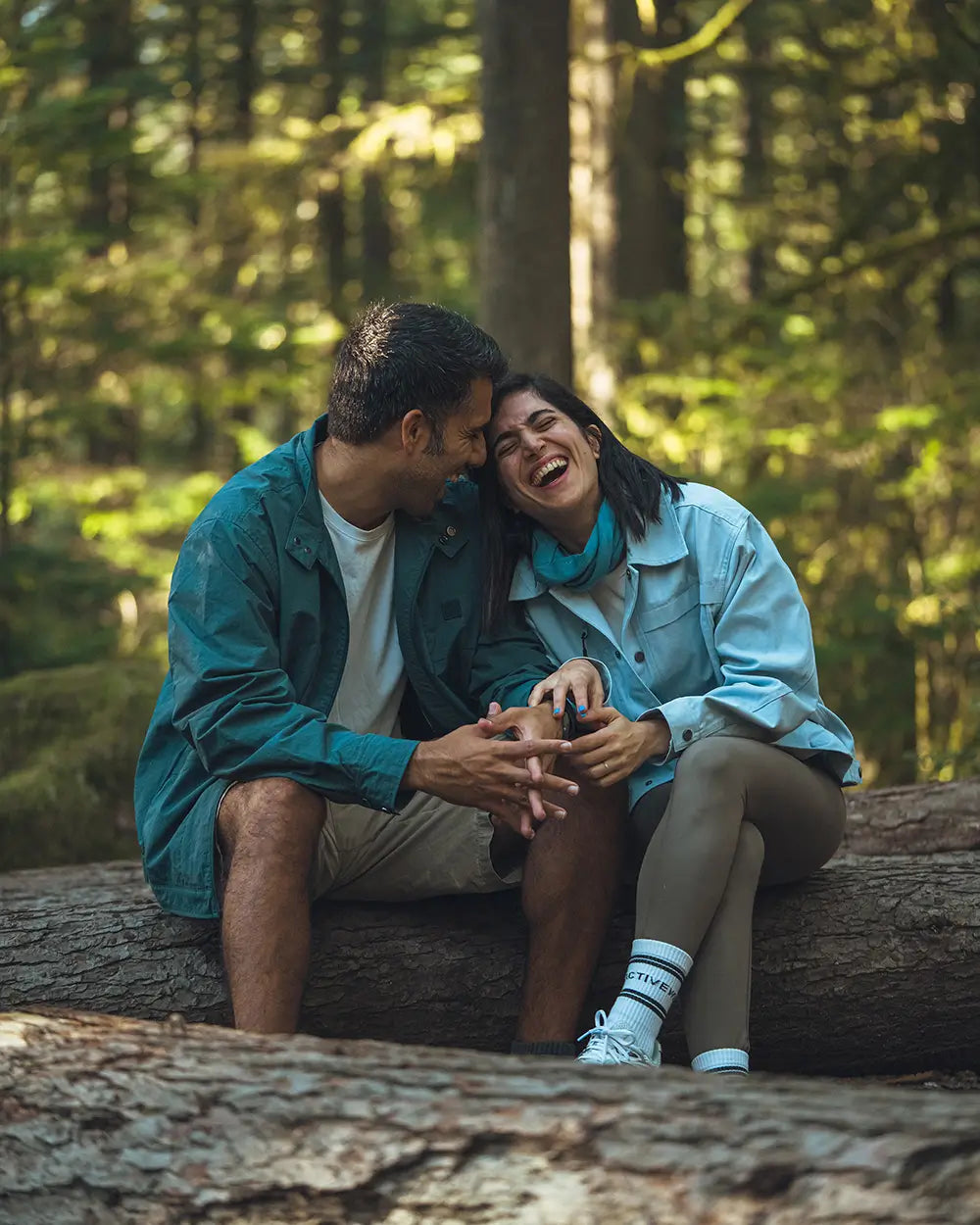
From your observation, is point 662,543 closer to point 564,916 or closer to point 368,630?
point 368,630

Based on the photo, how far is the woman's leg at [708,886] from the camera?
2.99 m

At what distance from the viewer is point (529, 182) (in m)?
6.91

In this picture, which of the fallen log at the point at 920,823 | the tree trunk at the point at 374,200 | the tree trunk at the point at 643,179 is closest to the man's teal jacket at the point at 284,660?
the fallen log at the point at 920,823

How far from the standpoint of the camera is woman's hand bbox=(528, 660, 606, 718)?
10.9 ft

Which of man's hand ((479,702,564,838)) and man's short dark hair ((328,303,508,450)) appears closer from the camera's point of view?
man's hand ((479,702,564,838))

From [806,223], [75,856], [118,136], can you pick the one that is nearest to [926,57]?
[806,223]

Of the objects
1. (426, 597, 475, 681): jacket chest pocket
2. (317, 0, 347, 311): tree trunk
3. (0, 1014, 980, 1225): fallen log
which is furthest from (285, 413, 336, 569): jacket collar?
(317, 0, 347, 311): tree trunk

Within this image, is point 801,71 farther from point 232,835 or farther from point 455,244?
point 455,244

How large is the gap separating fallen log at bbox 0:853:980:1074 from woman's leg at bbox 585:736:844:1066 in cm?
39

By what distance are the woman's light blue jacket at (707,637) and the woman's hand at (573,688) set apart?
5.6 inches

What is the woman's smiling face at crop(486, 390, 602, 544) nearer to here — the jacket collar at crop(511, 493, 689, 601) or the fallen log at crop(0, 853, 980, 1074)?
the jacket collar at crop(511, 493, 689, 601)

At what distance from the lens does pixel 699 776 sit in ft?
10.2

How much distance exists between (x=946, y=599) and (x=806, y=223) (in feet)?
15.4

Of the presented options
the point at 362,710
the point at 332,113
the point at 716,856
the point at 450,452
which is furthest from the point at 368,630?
the point at 332,113
